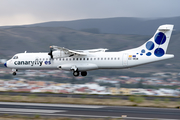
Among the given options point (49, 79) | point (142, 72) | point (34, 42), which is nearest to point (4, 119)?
point (49, 79)

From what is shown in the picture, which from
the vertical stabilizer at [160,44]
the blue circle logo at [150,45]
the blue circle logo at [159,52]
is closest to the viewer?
the blue circle logo at [159,52]

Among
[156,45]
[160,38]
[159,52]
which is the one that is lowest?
[159,52]

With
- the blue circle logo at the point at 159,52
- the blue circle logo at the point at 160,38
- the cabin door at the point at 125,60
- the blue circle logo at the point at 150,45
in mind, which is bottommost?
the cabin door at the point at 125,60

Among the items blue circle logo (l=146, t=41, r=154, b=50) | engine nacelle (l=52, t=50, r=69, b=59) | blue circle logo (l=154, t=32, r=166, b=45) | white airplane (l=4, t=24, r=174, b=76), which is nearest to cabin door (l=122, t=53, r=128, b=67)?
white airplane (l=4, t=24, r=174, b=76)

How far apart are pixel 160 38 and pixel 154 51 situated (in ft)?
7.10

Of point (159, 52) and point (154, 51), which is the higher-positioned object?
point (154, 51)

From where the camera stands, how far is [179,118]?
70.8 feet

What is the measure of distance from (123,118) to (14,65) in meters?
29.9

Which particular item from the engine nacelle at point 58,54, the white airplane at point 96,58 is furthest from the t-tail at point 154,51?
the engine nacelle at point 58,54

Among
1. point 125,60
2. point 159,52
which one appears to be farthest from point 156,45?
point 125,60

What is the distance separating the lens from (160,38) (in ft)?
129

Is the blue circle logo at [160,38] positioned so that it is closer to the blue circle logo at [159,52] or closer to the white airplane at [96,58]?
the white airplane at [96,58]

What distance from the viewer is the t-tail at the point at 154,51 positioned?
1524 inches

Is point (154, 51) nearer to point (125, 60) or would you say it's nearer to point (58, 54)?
point (125, 60)
